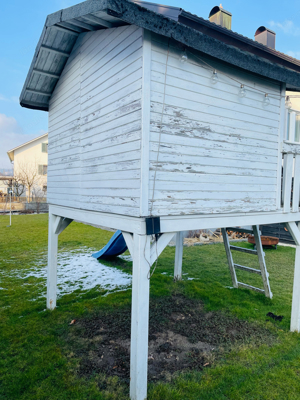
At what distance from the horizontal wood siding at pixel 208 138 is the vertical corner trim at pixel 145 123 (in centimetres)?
6

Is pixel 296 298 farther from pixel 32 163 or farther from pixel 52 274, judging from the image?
pixel 32 163

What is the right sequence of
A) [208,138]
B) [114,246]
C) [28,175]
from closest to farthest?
[208,138], [114,246], [28,175]

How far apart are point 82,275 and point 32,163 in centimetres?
2264

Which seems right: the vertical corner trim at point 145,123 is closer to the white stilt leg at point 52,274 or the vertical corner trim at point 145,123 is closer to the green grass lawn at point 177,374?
the green grass lawn at point 177,374

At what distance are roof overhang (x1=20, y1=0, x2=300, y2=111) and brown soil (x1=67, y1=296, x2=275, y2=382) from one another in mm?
3756

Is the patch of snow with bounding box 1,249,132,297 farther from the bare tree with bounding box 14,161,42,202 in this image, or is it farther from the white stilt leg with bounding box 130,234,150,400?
the bare tree with bounding box 14,161,42,202

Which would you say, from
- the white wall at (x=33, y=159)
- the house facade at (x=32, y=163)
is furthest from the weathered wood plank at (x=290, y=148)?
the white wall at (x=33, y=159)

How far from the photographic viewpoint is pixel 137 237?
2.78 metres

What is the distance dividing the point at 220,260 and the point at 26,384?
24.1 feet

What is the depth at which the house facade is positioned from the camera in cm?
2642

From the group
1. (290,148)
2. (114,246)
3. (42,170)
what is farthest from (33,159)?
(290,148)

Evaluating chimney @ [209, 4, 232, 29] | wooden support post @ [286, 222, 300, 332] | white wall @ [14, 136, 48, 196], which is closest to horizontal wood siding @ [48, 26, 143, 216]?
wooden support post @ [286, 222, 300, 332]

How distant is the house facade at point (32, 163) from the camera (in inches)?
1040

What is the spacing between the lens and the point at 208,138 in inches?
128
